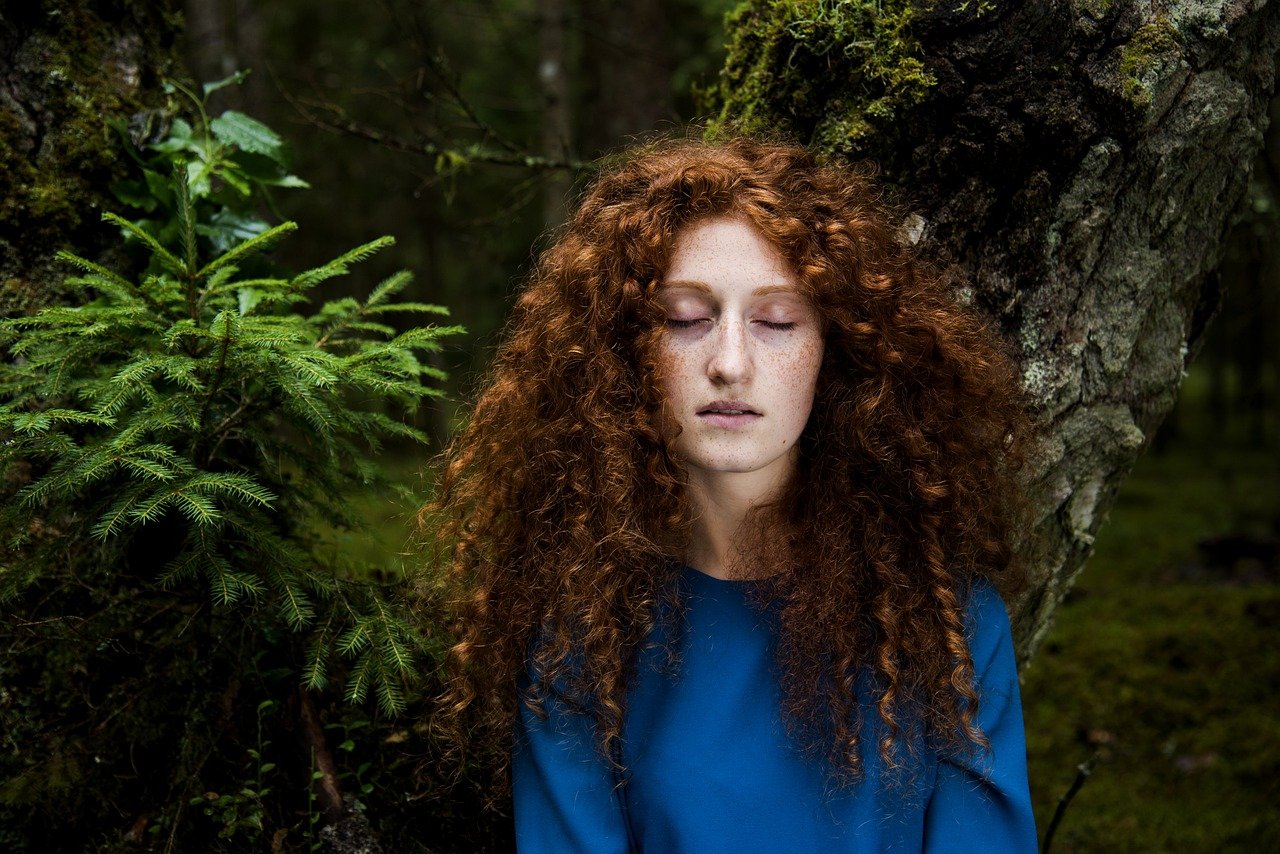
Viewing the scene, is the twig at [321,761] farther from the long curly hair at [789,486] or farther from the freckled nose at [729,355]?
the freckled nose at [729,355]

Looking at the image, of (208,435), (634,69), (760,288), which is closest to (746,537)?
(760,288)

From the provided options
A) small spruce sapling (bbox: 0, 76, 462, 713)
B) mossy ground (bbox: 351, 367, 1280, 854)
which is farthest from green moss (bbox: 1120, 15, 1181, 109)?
mossy ground (bbox: 351, 367, 1280, 854)

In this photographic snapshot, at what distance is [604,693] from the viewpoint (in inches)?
79.0

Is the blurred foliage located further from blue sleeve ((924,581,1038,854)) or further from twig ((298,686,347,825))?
blue sleeve ((924,581,1038,854))

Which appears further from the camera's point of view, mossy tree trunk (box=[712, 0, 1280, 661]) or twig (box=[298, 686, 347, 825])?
twig (box=[298, 686, 347, 825])

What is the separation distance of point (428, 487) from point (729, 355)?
1617 millimetres

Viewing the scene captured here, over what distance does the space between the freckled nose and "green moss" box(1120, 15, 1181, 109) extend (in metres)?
0.96

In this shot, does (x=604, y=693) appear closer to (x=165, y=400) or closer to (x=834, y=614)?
(x=834, y=614)

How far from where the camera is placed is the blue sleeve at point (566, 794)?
200 cm

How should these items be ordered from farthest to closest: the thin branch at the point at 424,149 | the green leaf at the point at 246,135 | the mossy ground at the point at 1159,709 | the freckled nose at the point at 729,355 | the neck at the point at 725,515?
the mossy ground at the point at 1159,709 → the thin branch at the point at 424,149 → the green leaf at the point at 246,135 → the neck at the point at 725,515 → the freckled nose at the point at 729,355

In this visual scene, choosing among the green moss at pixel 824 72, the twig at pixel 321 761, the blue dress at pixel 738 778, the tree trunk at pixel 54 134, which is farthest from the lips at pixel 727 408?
the tree trunk at pixel 54 134

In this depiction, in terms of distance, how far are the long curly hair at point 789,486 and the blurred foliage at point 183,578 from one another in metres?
0.25

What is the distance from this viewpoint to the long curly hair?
2002 millimetres

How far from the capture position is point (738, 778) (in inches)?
77.5
